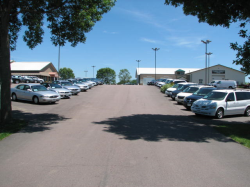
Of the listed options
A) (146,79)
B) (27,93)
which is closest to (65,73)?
(146,79)

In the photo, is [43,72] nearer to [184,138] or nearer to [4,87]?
[4,87]

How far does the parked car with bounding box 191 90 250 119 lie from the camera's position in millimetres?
12805

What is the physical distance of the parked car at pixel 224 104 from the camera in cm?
1280

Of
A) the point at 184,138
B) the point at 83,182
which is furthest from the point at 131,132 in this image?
the point at 83,182

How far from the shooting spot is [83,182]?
426 centimetres

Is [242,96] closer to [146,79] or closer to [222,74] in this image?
[222,74]

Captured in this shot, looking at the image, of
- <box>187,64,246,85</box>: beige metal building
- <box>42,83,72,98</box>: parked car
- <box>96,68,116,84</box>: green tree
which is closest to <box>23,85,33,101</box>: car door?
<box>42,83,72,98</box>: parked car

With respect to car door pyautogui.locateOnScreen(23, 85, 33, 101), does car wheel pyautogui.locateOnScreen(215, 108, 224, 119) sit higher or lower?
lower

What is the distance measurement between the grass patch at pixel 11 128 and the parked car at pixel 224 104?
378 inches

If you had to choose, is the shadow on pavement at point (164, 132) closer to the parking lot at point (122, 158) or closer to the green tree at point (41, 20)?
the parking lot at point (122, 158)

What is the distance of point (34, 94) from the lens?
1816 centimetres

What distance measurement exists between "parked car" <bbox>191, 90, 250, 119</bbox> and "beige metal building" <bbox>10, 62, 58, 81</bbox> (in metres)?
55.1

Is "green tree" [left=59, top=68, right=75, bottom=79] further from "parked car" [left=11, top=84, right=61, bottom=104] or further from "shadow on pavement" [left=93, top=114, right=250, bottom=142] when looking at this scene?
"shadow on pavement" [left=93, top=114, right=250, bottom=142]

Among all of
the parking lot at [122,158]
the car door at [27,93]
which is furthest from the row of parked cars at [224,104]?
the car door at [27,93]
